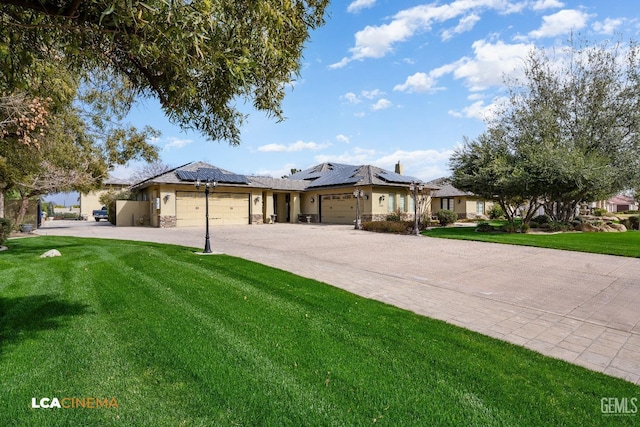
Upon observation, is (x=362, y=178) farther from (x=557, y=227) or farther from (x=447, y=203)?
(x=447, y=203)

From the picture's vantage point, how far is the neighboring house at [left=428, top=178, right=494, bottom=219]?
3331 cm

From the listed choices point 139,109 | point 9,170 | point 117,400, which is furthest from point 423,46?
point 9,170

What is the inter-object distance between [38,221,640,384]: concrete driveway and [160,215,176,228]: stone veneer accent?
1301 centimetres

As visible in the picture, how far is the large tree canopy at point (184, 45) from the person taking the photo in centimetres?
244

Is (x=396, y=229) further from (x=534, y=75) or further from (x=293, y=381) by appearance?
(x=293, y=381)

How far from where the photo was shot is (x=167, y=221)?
871 inches

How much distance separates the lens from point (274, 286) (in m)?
5.82

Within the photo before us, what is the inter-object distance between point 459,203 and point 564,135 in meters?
14.9

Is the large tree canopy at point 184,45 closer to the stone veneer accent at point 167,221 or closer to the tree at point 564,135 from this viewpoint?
the tree at point 564,135

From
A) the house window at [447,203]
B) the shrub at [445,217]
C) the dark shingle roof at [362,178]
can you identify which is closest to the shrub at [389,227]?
the shrub at [445,217]

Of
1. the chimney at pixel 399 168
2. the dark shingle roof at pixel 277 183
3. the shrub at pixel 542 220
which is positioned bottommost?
the shrub at pixel 542 220

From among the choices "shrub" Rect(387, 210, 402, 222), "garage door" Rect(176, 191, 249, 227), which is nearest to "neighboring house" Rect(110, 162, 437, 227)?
"garage door" Rect(176, 191, 249, 227)

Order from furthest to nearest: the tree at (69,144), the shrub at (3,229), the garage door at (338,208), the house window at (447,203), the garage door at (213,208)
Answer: the house window at (447,203), the garage door at (338,208), the garage door at (213,208), the shrub at (3,229), the tree at (69,144)

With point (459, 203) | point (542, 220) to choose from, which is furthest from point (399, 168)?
point (542, 220)
